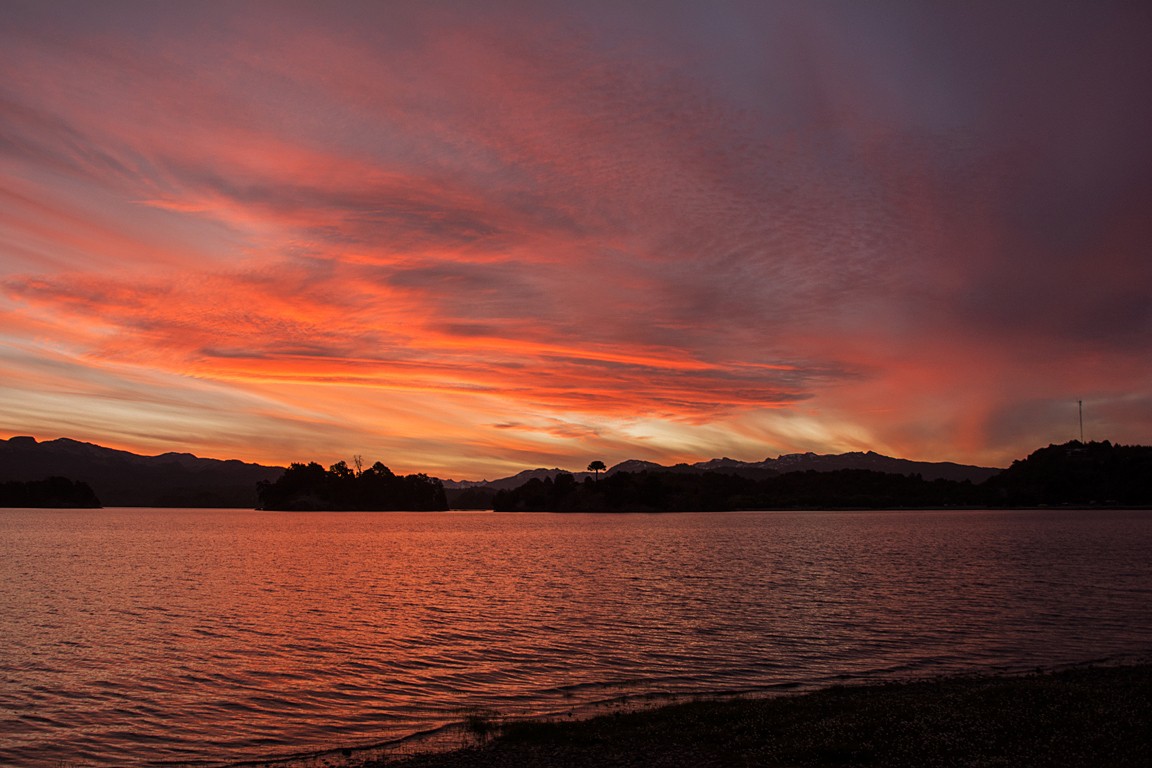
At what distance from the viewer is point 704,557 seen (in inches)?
4446

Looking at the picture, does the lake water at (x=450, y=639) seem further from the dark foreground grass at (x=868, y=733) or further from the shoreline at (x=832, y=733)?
the dark foreground grass at (x=868, y=733)

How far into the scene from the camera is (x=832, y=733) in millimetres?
22312

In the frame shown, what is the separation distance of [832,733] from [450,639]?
28532mm

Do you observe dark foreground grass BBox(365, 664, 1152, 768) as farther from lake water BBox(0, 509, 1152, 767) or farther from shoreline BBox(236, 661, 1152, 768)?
lake water BBox(0, 509, 1152, 767)

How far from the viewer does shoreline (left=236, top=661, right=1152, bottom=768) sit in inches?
797

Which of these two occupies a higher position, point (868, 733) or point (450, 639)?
point (868, 733)

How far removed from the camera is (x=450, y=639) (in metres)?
46.2

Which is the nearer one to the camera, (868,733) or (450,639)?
(868,733)

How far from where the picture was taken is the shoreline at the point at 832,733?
2025 cm

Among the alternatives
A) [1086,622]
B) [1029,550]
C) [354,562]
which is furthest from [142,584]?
[1029,550]

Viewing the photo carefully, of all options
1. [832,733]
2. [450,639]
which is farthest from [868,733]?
[450,639]

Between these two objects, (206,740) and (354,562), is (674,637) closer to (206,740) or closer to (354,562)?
(206,740)

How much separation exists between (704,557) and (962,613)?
59.6 meters

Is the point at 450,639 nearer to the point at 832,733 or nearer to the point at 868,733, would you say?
the point at 832,733
